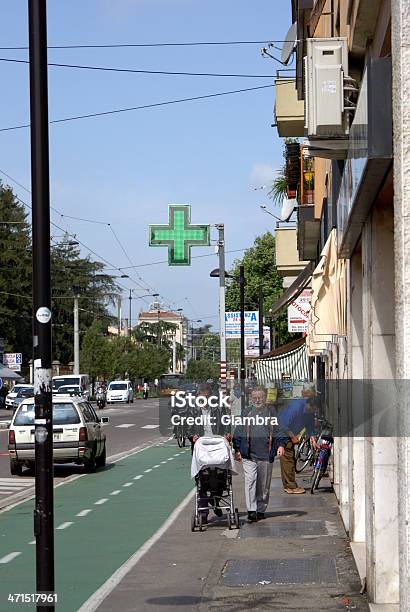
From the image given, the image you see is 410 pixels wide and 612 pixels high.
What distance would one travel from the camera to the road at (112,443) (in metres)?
20.9

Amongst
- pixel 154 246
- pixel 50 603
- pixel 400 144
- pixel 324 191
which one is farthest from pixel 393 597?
pixel 154 246

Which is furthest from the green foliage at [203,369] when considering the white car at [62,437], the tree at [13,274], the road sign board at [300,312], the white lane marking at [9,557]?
the white lane marking at [9,557]

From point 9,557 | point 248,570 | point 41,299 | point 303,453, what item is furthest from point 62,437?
point 41,299

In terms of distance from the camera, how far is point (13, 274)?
9262 centimetres

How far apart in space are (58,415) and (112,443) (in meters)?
13.0

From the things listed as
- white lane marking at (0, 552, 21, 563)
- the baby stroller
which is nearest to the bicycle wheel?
the baby stroller

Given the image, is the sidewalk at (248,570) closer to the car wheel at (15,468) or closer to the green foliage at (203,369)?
the car wheel at (15,468)

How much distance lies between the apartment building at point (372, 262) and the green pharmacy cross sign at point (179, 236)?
27.2 ft

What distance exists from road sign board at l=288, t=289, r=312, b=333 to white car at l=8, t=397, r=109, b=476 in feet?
26.4

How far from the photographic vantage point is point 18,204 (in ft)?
320

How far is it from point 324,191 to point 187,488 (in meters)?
6.03

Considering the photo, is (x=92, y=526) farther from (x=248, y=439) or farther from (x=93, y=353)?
(x=93, y=353)

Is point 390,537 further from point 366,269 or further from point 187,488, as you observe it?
point 187,488

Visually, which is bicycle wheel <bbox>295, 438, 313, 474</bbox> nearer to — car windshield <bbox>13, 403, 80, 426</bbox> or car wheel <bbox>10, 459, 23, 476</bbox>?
car windshield <bbox>13, 403, 80, 426</bbox>
